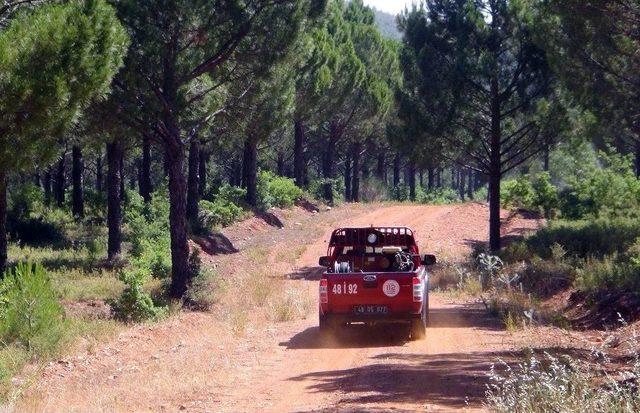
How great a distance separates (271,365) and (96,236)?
24.0 metres

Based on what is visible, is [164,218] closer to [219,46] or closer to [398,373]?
[219,46]

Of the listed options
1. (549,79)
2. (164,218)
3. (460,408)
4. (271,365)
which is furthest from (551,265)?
(164,218)

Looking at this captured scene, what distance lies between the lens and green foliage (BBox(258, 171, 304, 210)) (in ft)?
156

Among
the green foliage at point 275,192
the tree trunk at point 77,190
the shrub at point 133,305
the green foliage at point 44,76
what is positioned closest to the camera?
the green foliage at point 44,76

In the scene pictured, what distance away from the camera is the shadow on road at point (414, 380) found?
34.2ft

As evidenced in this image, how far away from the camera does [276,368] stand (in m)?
13.2

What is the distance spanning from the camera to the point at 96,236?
36.0 meters

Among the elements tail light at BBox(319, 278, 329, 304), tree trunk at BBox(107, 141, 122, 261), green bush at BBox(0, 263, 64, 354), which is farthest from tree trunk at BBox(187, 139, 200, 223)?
green bush at BBox(0, 263, 64, 354)

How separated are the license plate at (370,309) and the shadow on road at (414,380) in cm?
138

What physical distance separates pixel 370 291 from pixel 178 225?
22.4ft

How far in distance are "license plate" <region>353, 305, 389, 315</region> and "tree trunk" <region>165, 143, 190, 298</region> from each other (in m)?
6.41

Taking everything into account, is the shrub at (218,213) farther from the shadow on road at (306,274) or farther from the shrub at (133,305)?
the shrub at (133,305)

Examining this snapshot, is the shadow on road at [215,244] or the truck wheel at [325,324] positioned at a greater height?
the shadow on road at [215,244]

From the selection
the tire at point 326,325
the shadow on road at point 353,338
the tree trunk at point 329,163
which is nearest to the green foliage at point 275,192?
the tree trunk at point 329,163
